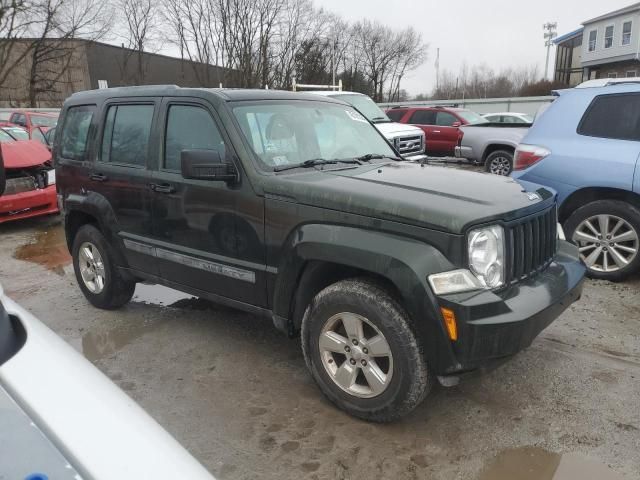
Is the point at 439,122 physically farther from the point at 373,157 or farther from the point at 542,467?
the point at 542,467

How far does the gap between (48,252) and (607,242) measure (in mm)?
6849

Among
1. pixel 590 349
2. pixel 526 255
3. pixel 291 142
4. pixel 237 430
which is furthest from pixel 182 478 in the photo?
pixel 590 349

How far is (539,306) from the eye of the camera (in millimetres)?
2699

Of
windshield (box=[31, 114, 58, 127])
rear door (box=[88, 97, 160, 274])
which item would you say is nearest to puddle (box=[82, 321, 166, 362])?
rear door (box=[88, 97, 160, 274])

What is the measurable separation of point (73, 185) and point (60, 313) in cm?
121

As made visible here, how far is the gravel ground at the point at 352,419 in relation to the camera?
2.64 meters

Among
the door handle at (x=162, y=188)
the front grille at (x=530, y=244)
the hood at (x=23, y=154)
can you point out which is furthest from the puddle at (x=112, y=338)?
the hood at (x=23, y=154)

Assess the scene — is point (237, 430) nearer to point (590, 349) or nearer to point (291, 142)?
point (291, 142)

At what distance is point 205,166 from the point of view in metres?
3.18

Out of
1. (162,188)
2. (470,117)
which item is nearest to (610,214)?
(162,188)

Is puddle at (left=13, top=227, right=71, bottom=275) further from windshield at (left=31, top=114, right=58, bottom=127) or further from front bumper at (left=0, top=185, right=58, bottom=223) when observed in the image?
windshield at (left=31, top=114, right=58, bottom=127)

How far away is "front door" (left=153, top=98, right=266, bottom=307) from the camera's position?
333 cm

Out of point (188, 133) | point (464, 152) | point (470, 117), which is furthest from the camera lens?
point (470, 117)

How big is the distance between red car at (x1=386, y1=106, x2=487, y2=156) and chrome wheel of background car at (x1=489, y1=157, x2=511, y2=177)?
2981 mm
